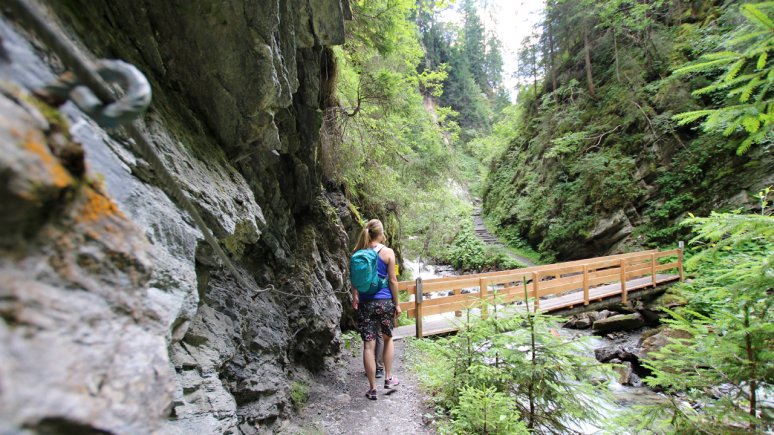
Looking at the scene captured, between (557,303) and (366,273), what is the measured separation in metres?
5.88

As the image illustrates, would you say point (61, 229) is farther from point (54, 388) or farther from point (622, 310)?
point (622, 310)

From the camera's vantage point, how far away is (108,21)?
193 cm

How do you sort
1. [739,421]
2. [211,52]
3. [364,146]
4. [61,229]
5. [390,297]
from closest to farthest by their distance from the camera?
[61,229] → [739,421] → [211,52] → [390,297] → [364,146]

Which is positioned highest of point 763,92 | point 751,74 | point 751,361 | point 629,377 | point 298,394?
point 751,74

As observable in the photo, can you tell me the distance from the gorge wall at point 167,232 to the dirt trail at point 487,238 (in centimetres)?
1317

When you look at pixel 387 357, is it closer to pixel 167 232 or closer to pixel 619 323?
pixel 167 232

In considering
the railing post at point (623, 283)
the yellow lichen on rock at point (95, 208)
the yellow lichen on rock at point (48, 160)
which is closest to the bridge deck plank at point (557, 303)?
the railing post at point (623, 283)

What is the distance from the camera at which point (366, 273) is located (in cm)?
371

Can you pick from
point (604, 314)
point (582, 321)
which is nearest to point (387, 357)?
point (582, 321)

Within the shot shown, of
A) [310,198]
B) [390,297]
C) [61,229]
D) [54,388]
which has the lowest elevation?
[390,297]

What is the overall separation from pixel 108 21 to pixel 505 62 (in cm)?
5085

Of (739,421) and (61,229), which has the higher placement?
(61,229)

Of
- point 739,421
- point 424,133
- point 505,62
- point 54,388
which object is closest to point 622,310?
point 424,133

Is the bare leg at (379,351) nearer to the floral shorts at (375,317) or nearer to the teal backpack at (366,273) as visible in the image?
the floral shorts at (375,317)
